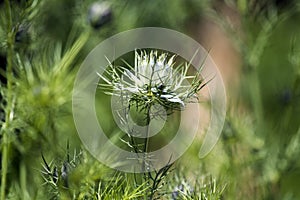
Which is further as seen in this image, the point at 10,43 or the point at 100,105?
the point at 100,105

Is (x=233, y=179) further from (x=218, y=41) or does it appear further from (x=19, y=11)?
(x=218, y=41)

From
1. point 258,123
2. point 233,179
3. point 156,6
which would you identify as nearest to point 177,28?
point 156,6

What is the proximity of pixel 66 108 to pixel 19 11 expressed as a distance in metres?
0.22

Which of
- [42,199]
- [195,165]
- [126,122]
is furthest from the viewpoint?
[195,165]

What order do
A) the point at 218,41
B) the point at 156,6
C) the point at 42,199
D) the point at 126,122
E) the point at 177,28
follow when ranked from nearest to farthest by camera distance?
1. the point at 126,122
2. the point at 42,199
3. the point at 177,28
4. the point at 156,6
5. the point at 218,41

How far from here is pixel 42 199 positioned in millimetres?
772

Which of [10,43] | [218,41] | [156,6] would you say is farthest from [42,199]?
[218,41]

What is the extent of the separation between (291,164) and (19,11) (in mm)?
463

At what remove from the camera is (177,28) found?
124 centimetres

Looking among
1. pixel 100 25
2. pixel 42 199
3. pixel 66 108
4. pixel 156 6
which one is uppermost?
pixel 156 6

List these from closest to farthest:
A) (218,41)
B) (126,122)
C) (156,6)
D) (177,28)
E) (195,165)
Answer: (126,122)
(195,165)
(177,28)
(156,6)
(218,41)

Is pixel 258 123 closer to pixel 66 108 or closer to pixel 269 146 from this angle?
pixel 269 146

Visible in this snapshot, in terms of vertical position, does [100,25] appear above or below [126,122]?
above

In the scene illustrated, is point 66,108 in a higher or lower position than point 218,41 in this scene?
lower
